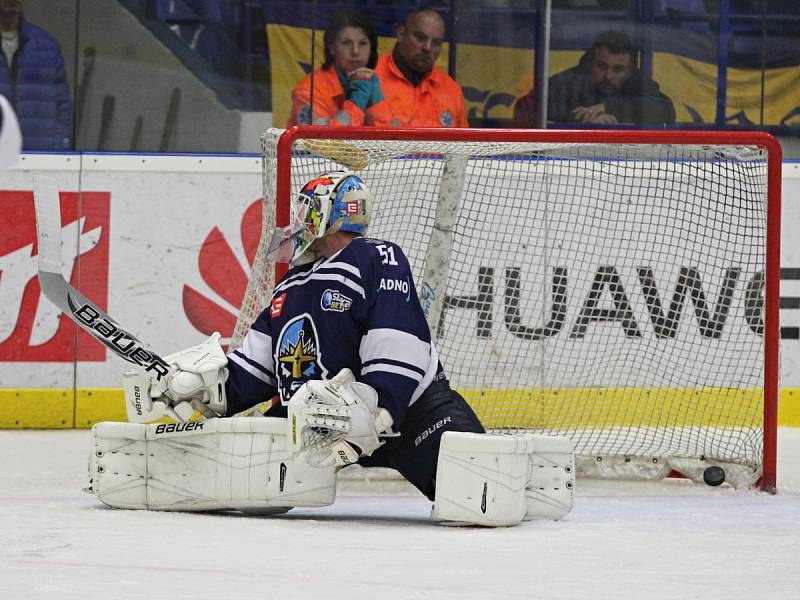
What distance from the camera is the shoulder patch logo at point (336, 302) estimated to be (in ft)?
12.7

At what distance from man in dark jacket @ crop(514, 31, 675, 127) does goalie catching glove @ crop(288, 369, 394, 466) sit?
3.02m

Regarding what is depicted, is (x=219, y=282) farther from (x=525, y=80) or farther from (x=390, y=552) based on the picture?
(x=390, y=552)

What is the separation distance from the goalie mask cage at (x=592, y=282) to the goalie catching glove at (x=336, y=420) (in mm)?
1615

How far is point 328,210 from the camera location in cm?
397

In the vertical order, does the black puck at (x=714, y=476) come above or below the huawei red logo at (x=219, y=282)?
below

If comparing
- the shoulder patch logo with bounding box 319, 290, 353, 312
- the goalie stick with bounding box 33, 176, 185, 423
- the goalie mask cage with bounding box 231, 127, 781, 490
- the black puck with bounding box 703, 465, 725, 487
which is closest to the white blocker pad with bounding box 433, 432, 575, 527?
the shoulder patch logo with bounding box 319, 290, 353, 312

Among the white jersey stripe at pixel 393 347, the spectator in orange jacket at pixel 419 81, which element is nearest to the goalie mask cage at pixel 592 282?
the spectator in orange jacket at pixel 419 81

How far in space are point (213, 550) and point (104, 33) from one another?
3.65 metres

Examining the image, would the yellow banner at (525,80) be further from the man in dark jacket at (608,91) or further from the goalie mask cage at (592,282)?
the goalie mask cage at (592,282)

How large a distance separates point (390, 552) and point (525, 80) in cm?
367

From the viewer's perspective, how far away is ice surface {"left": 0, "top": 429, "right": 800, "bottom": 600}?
2.74 meters

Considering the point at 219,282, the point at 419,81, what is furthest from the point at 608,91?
the point at 219,282

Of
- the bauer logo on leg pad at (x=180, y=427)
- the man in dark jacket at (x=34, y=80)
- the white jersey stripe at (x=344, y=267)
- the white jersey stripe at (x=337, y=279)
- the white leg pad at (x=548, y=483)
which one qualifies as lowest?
the white leg pad at (x=548, y=483)

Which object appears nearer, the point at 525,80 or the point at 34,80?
the point at 34,80
